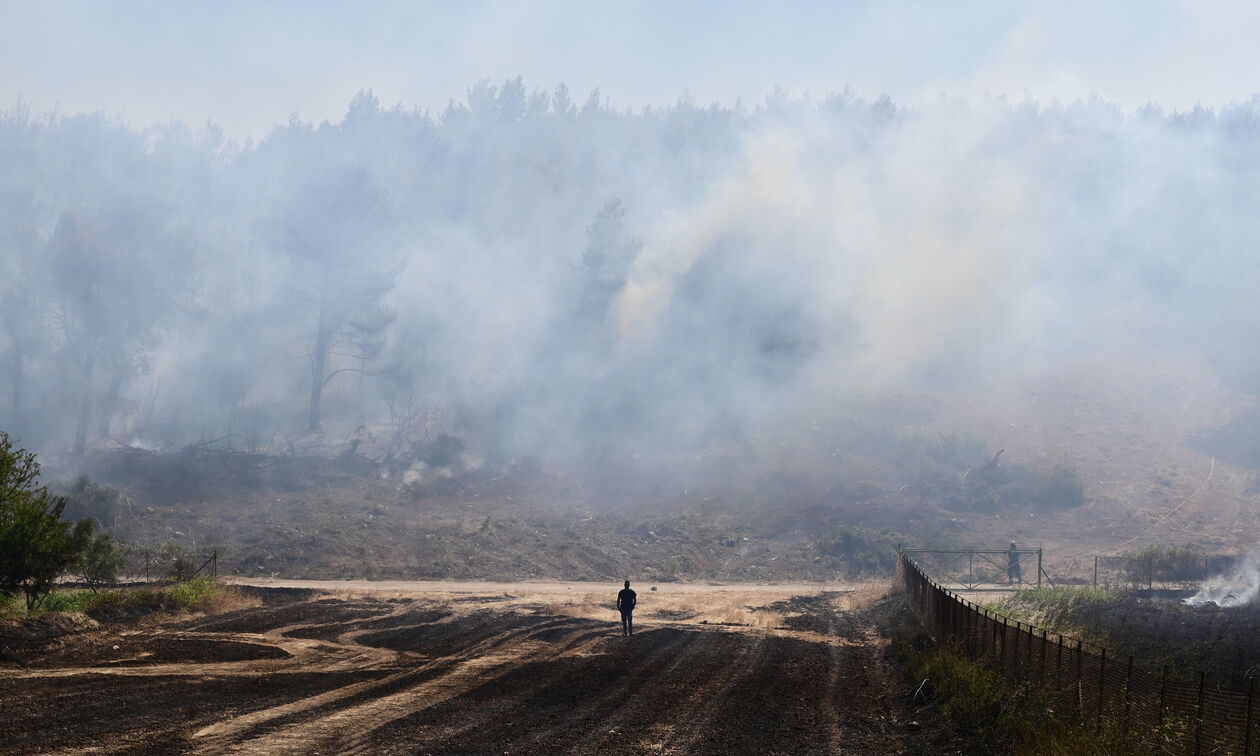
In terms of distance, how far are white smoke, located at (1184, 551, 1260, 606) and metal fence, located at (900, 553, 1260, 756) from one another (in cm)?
2046

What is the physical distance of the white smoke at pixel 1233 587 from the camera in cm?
3169

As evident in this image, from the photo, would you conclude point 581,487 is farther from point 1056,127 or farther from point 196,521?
point 1056,127

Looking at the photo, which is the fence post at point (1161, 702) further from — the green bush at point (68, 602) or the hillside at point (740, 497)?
the hillside at point (740, 497)

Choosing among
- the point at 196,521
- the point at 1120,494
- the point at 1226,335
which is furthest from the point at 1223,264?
the point at 196,521

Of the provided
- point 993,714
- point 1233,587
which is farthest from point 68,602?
point 1233,587

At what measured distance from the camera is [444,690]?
52.7 feet

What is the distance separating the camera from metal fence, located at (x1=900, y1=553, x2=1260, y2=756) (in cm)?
864

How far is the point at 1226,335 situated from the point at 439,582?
222 ft

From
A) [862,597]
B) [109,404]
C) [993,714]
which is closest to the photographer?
[993,714]

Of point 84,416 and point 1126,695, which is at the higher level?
point 84,416

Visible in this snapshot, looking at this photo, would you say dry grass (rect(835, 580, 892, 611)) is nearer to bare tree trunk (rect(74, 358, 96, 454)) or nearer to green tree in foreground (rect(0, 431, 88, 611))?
green tree in foreground (rect(0, 431, 88, 611))

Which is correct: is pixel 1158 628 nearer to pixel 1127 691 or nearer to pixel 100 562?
pixel 1127 691

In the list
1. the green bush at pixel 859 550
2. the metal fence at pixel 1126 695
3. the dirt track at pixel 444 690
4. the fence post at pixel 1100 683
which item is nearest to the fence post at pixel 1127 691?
the metal fence at pixel 1126 695

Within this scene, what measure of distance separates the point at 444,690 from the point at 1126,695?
34.1 feet
